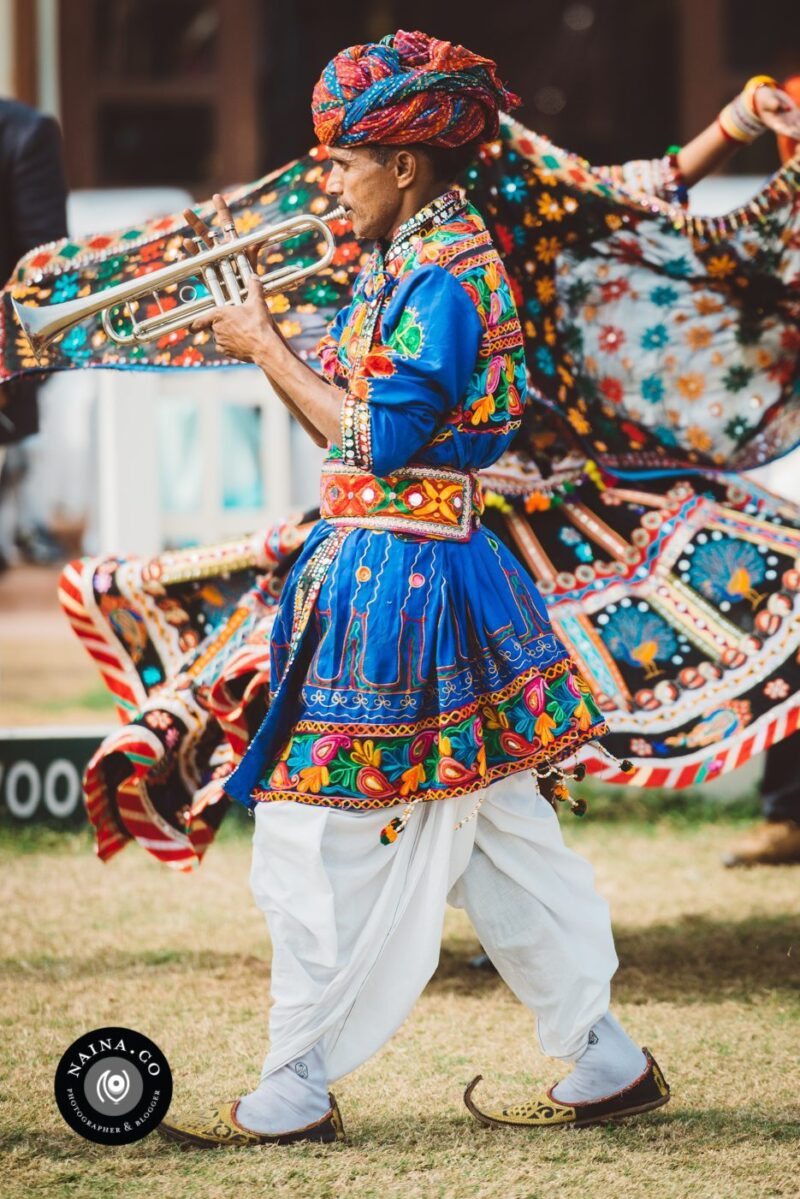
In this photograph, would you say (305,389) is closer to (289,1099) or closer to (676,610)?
(289,1099)

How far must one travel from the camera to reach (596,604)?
12.6ft

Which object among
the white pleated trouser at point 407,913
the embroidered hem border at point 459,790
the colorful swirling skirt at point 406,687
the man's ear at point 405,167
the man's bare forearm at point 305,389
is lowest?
the white pleated trouser at point 407,913

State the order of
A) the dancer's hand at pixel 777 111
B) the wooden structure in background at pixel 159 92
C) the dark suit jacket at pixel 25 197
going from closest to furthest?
the dancer's hand at pixel 777 111, the dark suit jacket at pixel 25 197, the wooden structure in background at pixel 159 92

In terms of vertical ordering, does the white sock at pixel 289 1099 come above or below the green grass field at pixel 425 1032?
above

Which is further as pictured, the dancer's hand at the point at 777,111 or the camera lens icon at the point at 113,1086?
the dancer's hand at the point at 777,111

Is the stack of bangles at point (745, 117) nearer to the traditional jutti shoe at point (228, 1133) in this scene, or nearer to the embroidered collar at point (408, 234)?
the embroidered collar at point (408, 234)

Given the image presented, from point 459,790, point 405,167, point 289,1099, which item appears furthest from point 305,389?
point 289,1099

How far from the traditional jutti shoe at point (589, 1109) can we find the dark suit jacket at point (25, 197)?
2.52 metres

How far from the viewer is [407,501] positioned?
9.24ft

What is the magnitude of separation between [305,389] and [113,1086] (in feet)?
3.84

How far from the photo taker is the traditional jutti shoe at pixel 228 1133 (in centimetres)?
281

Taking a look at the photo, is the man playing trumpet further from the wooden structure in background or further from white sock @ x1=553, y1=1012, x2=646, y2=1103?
the wooden structure in background

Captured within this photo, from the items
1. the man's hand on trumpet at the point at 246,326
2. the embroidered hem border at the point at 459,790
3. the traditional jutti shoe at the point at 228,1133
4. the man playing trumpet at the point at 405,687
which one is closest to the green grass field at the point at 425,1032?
the traditional jutti shoe at the point at 228,1133

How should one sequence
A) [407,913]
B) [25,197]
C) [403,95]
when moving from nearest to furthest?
[403,95] < [407,913] < [25,197]
